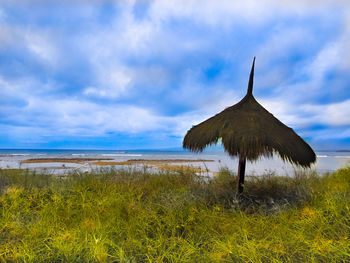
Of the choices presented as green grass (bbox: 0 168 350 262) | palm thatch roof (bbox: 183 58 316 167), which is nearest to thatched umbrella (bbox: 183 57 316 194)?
palm thatch roof (bbox: 183 58 316 167)

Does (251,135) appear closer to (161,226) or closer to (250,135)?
(250,135)

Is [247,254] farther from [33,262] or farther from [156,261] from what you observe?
[33,262]

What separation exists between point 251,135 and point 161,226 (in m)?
2.46

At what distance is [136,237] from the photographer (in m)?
3.17

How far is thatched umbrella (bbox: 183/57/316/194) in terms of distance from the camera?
4.27m

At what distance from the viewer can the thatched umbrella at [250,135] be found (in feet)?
14.0

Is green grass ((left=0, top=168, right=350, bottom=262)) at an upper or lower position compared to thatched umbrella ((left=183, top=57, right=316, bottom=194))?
lower

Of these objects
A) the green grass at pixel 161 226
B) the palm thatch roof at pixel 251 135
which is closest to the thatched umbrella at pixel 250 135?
the palm thatch roof at pixel 251 135

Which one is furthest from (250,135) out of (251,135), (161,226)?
(161,226)

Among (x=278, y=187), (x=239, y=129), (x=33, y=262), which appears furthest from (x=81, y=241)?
(x=278, y=187)

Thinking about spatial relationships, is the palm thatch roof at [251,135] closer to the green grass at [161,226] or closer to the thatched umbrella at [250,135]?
the thatched umbrella at [250,135]

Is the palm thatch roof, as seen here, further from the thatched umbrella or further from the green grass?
the green grass

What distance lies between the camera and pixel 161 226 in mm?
3414

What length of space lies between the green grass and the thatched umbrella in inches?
40.4
